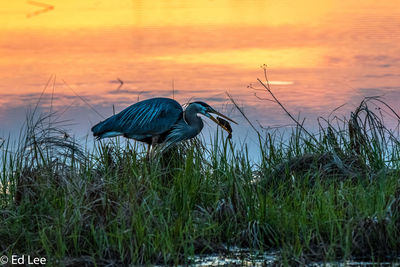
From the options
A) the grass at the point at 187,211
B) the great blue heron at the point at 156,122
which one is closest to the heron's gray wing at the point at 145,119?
the great blue heron at the point at 156,122

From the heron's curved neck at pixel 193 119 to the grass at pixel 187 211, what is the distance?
2.36 meters

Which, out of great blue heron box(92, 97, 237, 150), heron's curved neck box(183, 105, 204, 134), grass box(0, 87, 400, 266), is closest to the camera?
grass box(0, 87, 400, 266)

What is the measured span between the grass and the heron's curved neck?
7.74 ft

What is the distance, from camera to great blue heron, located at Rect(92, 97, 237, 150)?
367 inches

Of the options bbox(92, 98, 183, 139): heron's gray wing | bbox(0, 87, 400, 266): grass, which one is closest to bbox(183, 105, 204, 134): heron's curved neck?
bbox(92, 98, 183, 139): heron's gray wing

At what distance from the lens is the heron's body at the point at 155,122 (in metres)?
9.33

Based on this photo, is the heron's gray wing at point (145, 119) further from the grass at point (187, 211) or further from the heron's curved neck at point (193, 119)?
the grass at point (187, 211)

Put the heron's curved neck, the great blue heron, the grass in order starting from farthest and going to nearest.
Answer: the heron's curved neck → the great blue heron → the grass

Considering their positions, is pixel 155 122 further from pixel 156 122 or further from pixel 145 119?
pixel 145 119

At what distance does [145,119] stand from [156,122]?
0.15 meters

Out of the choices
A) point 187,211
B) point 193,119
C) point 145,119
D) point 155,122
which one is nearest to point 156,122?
point 155,122

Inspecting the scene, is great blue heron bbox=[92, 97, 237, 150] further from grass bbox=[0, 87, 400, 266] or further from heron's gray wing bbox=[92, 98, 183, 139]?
grass bbox=[0, 87, 400, 266]

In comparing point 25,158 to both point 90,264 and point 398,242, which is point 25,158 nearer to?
point 90,264

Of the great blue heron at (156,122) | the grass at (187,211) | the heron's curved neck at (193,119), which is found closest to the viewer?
the grass at (187,211)
